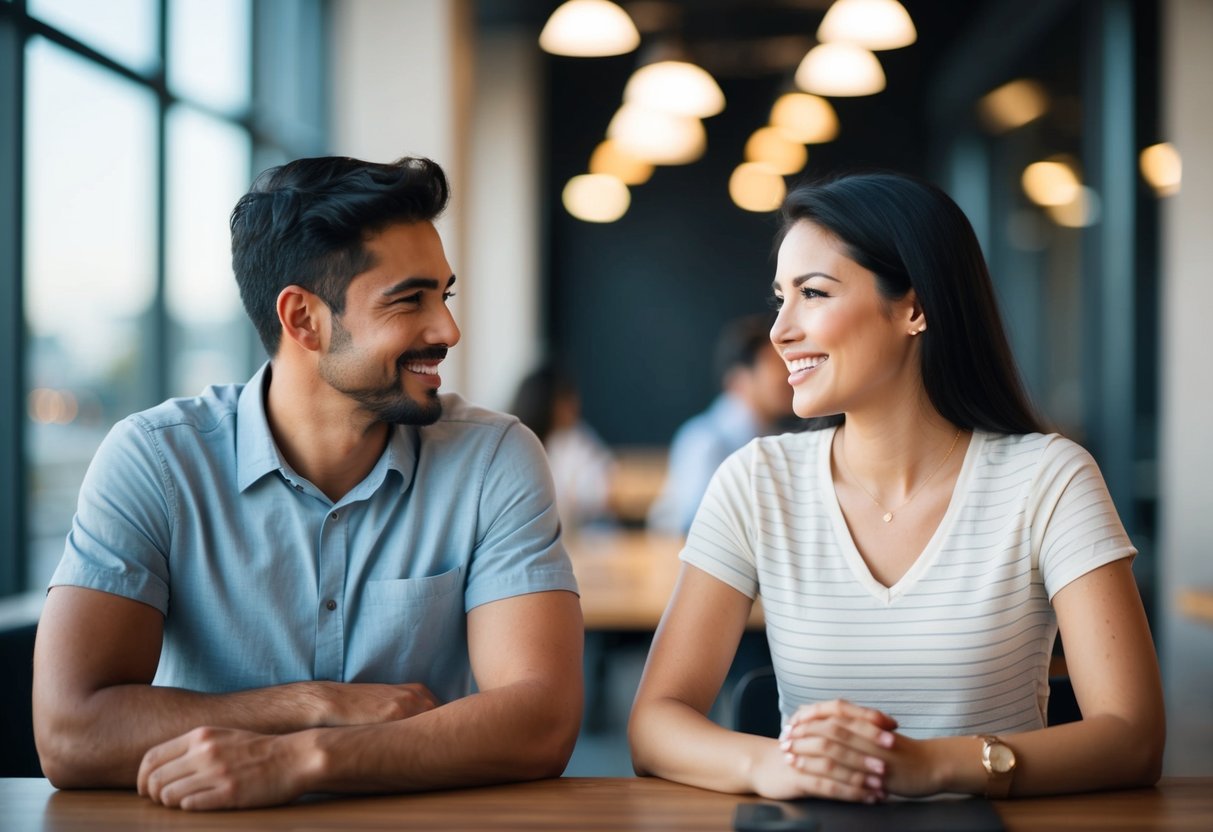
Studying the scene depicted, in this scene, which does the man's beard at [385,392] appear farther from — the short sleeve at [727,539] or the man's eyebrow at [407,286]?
the short sleeve at [727,539]

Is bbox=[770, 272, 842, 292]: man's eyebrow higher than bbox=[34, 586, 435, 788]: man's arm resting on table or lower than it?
higher

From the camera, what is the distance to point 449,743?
150 cm

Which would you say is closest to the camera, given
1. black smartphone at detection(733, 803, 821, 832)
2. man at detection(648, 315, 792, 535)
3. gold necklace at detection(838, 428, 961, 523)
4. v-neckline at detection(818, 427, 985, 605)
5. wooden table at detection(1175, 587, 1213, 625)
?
black smartphone at detection(733, 803, 821, 832)

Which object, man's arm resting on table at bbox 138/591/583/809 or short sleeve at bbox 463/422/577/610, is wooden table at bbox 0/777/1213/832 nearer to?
man's arm resting on table at bbox 138/591/583/809

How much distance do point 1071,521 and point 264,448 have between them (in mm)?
1146

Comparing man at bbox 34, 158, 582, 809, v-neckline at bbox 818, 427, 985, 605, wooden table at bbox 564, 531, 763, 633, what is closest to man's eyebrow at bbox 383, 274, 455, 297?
man at bbox 34, 158, 582, 809

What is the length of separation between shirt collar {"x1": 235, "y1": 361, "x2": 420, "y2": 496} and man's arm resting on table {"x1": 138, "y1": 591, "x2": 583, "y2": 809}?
252 mm

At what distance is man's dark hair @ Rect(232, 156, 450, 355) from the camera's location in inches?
71.6

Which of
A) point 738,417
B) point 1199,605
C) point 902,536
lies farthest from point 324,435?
point 738,417

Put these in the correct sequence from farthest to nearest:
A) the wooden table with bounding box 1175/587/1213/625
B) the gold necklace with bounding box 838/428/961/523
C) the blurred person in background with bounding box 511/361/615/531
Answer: the blurred person in background with bounding box 511/361/615/531 → the wooden table with bounding box 1175/587/1213/625 → the gold necklace with bounding box 838/428/961/523

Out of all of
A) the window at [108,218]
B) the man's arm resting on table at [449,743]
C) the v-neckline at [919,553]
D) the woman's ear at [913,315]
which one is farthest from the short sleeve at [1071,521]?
the window at [108,218]

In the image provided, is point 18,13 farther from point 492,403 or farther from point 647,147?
point 492,403

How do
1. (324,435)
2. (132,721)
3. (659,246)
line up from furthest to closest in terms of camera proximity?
(659,246)
(324,435)
(132,721)

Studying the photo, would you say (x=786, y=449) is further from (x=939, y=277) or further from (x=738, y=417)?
(x=738, y=417)
